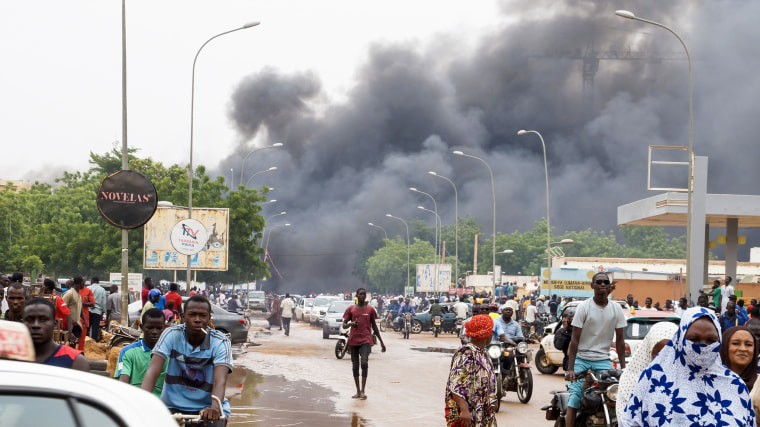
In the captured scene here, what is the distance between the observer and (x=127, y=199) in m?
12.5

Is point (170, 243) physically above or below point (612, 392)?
above

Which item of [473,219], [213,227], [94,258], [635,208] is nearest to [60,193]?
[94,258]

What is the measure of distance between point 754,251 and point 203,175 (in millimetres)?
63421

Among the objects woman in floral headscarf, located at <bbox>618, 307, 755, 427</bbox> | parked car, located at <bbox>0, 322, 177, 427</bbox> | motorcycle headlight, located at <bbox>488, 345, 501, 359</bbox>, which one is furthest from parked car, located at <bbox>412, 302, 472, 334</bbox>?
parked car, located at <bbox>0, 322, 177, 427</bbox>

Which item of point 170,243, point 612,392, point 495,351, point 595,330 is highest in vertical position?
point 170,243

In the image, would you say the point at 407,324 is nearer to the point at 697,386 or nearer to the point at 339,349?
the point at 339,349

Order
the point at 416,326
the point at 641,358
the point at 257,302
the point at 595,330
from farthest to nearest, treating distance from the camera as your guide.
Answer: the point at 257,302, the point at 416,326, the point at 595,330, the point at 641,358

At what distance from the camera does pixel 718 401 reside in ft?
14.9

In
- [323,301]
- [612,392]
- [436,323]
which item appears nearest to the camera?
[612,392]

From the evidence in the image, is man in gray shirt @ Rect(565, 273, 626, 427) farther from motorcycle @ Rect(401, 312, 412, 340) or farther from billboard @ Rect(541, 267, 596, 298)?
billboard @ Rect(541, 267, 596, 298)

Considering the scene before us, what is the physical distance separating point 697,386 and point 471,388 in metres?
2.10

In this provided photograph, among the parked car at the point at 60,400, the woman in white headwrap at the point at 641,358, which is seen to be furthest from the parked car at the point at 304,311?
the parked car at the point at 60,400

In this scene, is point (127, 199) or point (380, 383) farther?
point (380, 383)

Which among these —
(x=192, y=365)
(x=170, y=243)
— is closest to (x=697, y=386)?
(x=192, y=365)
